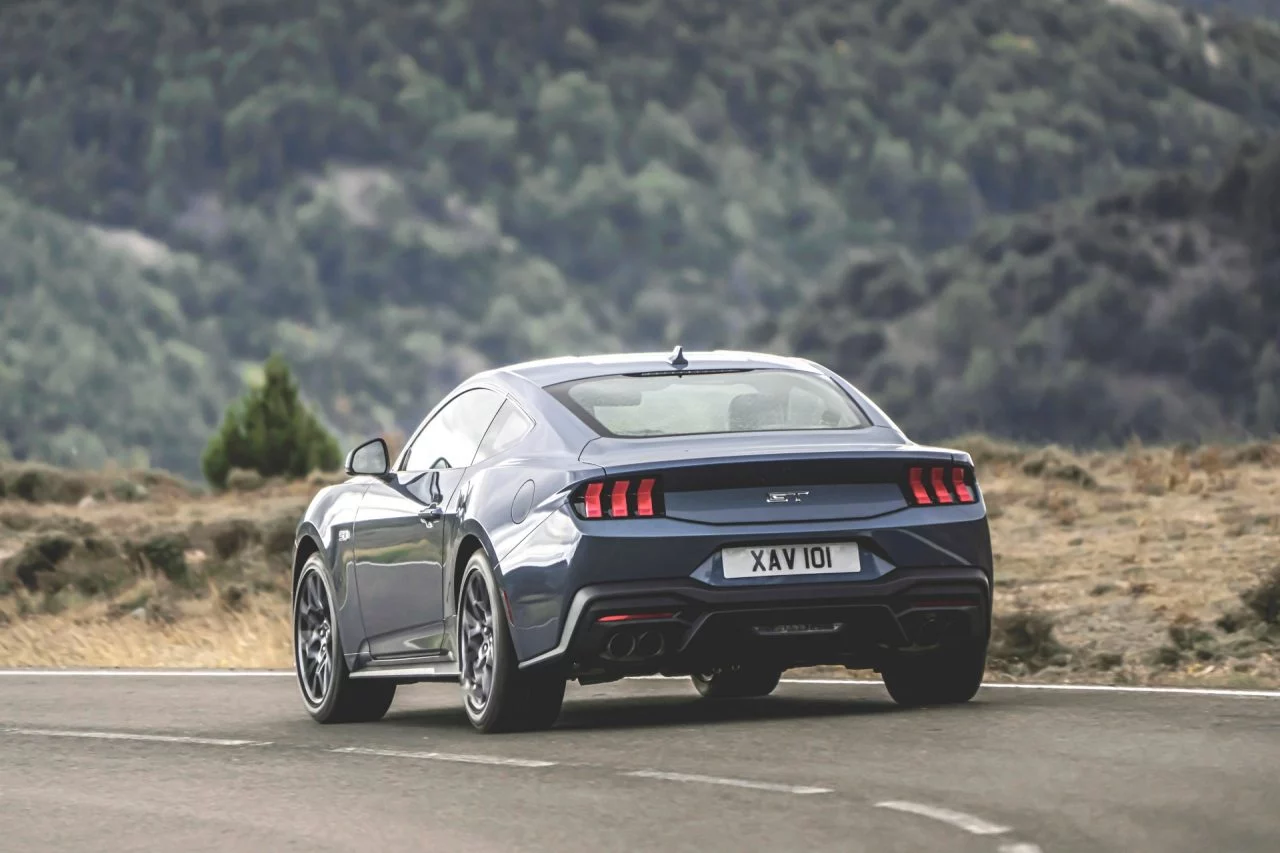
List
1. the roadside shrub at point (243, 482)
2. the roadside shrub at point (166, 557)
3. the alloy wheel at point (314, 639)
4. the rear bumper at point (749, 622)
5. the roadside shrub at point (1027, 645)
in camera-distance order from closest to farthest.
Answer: the rear bumper at point (749, 622) → the alloy wheel at point (314, 639) → the roadside shrub at point (1027, 645) → the roadside shrub at point (166, 557) → the roadside shrub at point (243, 482)

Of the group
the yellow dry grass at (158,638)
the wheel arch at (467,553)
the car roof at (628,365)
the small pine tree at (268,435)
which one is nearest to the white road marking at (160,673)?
the yellow dry grass at (158,638)

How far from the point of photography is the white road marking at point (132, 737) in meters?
11.2

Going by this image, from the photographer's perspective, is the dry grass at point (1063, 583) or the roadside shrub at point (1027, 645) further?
the dry grass at point (1063, 583)

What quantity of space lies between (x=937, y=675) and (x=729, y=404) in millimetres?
1472

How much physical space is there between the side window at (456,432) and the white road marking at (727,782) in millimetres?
2870

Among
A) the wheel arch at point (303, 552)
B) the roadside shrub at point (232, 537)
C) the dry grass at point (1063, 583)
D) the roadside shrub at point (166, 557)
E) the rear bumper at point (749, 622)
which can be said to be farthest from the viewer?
the roadside shrub at point (232, 537)

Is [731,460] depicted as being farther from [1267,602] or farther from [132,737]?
[1267,602]

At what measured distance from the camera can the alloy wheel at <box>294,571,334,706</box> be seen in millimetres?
12733

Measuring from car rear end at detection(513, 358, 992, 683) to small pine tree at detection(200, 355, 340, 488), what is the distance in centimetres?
7332

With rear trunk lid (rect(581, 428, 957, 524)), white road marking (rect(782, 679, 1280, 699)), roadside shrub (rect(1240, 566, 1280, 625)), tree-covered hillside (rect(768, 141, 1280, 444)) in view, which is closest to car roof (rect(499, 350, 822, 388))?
rear trunk lid (rect(581, 428, 957, 524))

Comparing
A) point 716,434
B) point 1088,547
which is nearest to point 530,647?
point 716,434

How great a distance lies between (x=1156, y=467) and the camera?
91.6 ft

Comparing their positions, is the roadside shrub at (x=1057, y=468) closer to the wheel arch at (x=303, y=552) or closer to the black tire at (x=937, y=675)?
the wheel arch at (x=303, y=552)

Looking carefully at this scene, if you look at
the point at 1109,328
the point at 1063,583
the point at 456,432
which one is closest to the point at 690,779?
the point at 456,432
